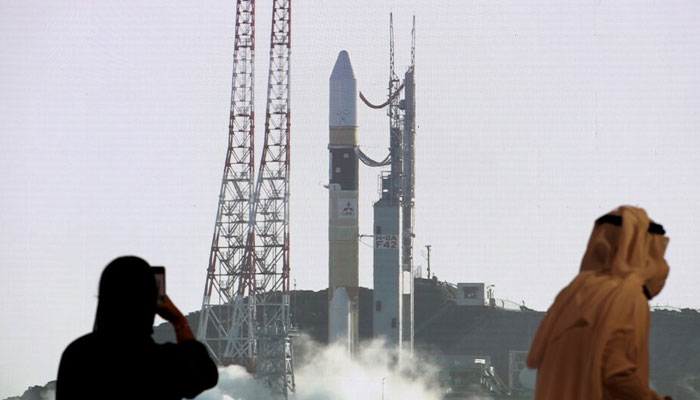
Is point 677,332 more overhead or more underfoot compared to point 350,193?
more underfoot

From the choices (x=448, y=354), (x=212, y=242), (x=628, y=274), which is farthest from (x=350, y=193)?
(x=628, y=274)

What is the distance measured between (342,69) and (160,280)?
235 feet

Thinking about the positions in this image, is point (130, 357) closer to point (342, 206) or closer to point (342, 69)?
point (342, 206)

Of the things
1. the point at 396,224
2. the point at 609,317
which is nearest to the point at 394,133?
the point at 396,224

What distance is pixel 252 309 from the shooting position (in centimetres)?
7344

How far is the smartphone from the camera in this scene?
491 centimetres

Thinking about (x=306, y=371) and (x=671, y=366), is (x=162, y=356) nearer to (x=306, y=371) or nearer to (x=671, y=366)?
(x=306, y=371)

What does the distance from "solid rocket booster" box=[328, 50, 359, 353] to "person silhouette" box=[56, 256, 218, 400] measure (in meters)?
70.8

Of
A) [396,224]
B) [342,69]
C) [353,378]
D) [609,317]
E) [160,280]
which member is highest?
[342,69]

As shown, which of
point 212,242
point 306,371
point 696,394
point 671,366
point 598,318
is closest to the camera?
point 598,318

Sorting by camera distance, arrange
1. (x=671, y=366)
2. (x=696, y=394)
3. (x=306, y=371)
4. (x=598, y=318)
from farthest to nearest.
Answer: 1. (x=671, y=366)
2. (x=696, y=394)
3. (x=306, y=371)
4. (x=598, y=318)

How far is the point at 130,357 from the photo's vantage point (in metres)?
4.84

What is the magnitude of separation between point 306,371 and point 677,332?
1375 inches

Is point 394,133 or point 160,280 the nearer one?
point 160,280
